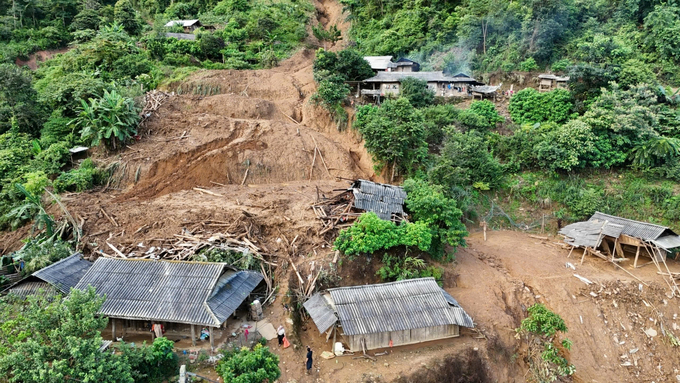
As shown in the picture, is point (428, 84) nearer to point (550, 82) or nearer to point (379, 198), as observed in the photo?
point (550, 82)

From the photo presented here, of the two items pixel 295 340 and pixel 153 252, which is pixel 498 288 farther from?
pixel 153 252

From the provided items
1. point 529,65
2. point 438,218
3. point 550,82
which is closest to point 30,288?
point 438,218

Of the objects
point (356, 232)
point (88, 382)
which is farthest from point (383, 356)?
point (88, 382)

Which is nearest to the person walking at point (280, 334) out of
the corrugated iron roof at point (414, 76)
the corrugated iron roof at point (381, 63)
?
the corrugated iron roof at point (414, 76)

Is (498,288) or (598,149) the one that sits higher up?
(598,149)

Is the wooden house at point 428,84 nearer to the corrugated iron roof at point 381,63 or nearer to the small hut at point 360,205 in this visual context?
the corrugated iron roof at point 381,63

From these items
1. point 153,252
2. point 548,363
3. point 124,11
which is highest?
point 124,11
